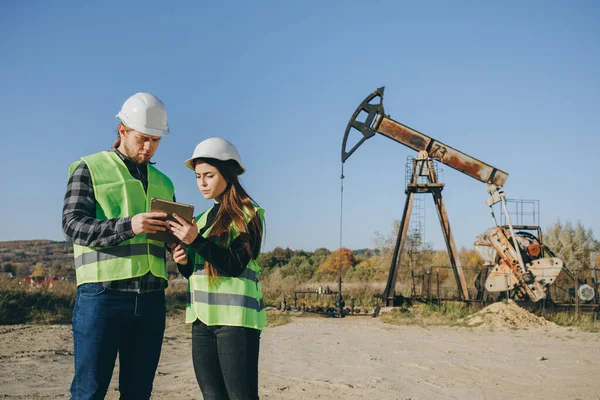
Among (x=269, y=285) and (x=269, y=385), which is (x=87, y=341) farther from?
(x=269, y=285)

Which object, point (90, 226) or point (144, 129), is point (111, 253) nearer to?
point (90, 226)

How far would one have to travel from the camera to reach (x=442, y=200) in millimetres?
17797

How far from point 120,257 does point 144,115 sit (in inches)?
28.6

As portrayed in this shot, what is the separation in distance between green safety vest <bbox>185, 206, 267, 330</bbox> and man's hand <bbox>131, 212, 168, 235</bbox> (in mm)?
365

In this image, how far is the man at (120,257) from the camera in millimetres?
2668

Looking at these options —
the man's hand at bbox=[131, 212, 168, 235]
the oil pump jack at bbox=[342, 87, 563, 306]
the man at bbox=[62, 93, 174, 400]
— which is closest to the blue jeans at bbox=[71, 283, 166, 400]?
the man at bbox=[62, 93, 174, 400]

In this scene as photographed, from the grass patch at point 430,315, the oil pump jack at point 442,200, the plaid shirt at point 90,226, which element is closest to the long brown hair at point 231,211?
the plaid shirt at point 90,226

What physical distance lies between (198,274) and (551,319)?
14633mm

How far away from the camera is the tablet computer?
2674mm

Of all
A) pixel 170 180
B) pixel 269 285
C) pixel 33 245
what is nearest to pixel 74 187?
pixel 170 180

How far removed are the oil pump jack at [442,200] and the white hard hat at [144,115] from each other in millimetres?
14530

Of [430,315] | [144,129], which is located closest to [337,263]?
[430,315]

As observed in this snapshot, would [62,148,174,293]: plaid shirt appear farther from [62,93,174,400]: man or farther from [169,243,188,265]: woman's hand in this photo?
[169,243,188,265]: woman's hand

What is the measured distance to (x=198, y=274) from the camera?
2959 mm
